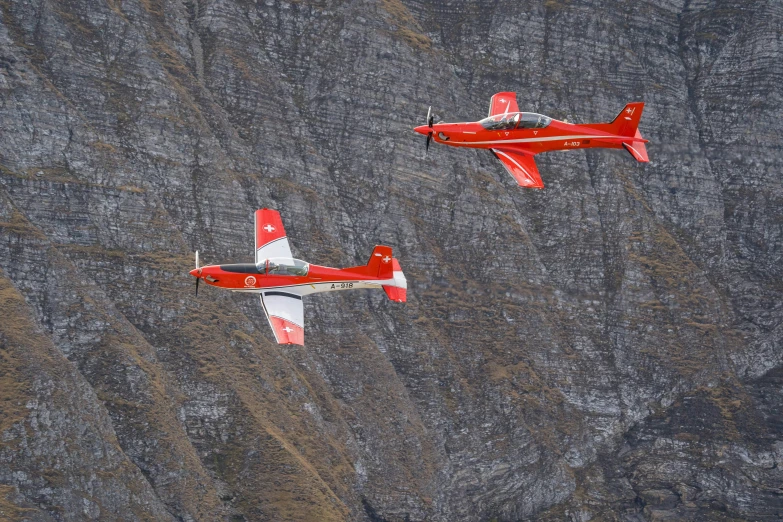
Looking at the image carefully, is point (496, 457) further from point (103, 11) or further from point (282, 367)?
point (103, 11)

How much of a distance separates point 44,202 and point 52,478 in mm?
37313

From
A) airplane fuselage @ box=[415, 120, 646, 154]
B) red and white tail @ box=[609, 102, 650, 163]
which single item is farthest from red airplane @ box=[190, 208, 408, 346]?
red and white tail @ box=[609, 102, 650, 163]

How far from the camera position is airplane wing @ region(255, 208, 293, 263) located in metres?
112

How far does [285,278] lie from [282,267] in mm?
768

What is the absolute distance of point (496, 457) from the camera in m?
196

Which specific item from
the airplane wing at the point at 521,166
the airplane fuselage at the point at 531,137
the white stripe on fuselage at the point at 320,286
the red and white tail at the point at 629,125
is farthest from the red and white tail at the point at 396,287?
the red and white tail at the point at 629,125

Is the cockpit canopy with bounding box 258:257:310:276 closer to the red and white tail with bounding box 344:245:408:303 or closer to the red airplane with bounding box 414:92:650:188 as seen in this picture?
the red and white tail with bounding box 344:245:408:303

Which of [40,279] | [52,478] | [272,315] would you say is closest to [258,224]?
[272,315]

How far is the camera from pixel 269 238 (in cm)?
11219

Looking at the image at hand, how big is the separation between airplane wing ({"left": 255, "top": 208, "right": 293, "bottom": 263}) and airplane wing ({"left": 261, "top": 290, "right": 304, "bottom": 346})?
4.71 meters

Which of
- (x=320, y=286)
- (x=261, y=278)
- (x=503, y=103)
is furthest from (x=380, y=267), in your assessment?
(x=503, y=103)

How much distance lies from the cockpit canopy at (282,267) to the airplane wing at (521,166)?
15187 mm

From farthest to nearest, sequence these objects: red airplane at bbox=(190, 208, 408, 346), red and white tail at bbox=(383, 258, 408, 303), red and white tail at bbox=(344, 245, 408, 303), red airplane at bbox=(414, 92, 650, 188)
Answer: red and white tail at bbox=(344, 245, 408, 303) → red and white tail at bbox=(383, 258, 408, 303) → red airplane at bbox=(414, 92, 650, 188) → red airplane at bbox=(190, 208, 408, 346)

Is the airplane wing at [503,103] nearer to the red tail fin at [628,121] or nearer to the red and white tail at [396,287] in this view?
the red tail fin at [628,121]
